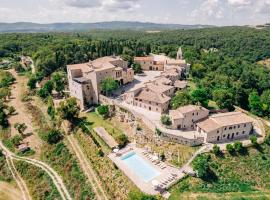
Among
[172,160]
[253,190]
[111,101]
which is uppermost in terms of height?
[111,101]

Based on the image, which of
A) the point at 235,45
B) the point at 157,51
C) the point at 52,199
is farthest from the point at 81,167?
the point at 235,45

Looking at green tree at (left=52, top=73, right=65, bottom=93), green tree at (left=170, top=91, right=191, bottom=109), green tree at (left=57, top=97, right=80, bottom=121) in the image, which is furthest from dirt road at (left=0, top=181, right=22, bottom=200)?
green tree at (left=170, top=91, right=191, bottom=109)

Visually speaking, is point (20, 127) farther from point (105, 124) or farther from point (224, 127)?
point (224, 127)

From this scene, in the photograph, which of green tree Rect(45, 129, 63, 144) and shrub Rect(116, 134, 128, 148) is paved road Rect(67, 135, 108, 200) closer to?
green tree Rect(45, 129, 63, 144)

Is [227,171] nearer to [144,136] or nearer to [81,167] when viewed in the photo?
[144,136]

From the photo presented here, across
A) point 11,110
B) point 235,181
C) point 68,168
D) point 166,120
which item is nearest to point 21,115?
point 11,110

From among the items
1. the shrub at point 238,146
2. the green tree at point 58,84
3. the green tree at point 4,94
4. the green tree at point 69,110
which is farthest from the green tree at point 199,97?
the green tree at point 4,94
